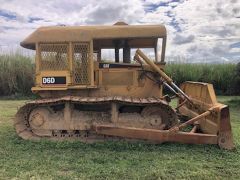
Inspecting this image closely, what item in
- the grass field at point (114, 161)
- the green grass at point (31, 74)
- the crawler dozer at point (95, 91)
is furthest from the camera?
the green grass at point (31, 74)

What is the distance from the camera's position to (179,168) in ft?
19.6

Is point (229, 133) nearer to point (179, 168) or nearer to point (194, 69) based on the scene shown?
point (179, 168)

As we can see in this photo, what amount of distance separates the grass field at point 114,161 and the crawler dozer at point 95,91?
1.17ft

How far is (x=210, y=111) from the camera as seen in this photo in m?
7.27

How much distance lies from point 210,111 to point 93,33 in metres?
2.83

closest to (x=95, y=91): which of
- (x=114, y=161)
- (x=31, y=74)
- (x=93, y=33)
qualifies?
(x=93, y=33)

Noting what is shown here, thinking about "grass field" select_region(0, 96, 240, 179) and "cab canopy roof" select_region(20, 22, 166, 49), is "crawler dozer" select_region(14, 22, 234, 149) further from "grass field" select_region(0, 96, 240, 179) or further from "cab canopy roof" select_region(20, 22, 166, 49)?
"grass field" select_region(0, 96, 240, 179)

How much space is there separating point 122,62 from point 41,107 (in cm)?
202

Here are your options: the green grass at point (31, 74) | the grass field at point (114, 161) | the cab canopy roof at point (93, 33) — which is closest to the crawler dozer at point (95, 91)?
the cab canopy roof at point (93, 33)

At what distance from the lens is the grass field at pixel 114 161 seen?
5695 millimetres

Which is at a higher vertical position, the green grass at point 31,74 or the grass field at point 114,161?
the green grass at point 31,74

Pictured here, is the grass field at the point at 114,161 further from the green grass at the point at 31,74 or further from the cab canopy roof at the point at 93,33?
the green grass at the point at 31,74

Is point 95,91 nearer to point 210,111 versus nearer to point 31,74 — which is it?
point 210,111

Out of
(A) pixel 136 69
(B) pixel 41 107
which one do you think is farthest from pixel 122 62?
(B) pixel 41 107
